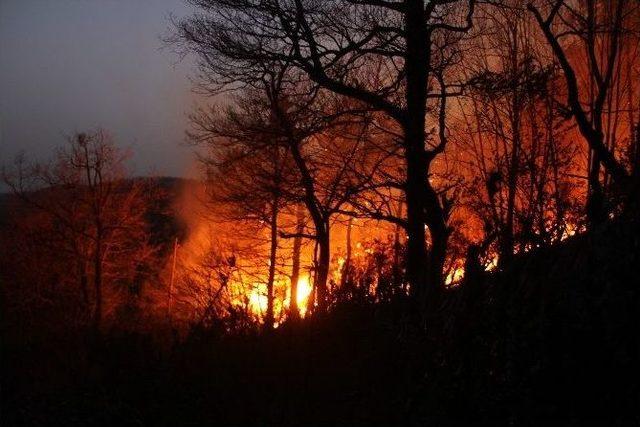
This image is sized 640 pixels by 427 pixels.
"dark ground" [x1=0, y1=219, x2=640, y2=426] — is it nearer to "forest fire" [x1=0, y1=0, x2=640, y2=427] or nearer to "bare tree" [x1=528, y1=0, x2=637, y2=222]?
"forest fire" [x1=0, y1=0, x2=640, y2=427]

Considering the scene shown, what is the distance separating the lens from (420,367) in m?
5.19

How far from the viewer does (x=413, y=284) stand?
21.5 ft

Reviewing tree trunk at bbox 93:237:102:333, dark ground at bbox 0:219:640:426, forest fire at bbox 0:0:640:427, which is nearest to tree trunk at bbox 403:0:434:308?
forest fire at bbox 0:0:640:427

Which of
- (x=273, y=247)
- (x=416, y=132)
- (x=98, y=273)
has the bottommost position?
(x=416, y=132)

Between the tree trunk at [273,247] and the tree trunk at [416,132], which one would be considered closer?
the tree trunk at [416,132]

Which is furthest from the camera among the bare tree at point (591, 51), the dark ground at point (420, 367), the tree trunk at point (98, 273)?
the tree trunk at point (98, 273)

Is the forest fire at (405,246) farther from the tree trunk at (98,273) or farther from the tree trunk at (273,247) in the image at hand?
the tree trunk at (98,273)

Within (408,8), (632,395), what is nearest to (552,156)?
(408,8)

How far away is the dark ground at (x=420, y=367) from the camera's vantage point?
4375mm

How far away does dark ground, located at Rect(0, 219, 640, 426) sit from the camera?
4.38m

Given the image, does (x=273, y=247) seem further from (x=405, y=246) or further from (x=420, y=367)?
(x=420, y=367)

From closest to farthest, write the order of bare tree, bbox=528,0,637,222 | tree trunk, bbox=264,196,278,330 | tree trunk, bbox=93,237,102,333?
bare tree, bbox=528,0,637,222 → tree trunk, bbox=264,196,278,330 → tree trunk, bbox=93,237,102,333

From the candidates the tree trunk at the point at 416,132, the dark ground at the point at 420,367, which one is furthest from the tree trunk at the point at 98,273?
the dark ground at the point at 420,367

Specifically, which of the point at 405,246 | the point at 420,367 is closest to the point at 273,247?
the point at 405,246
